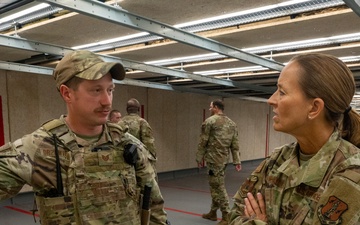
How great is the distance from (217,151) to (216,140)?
0.17m

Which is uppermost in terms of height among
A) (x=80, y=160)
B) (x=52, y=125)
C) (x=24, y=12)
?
(x=24, y=12)

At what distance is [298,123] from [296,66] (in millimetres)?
206

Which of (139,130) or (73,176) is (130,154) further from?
(139,130)

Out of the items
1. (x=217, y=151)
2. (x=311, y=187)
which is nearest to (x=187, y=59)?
(x=217, y=151)

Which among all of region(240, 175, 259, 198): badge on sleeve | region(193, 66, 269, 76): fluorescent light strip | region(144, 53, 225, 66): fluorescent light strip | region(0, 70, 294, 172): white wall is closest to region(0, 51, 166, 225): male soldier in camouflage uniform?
region(240, 175, 259, 198): badge on sleeve

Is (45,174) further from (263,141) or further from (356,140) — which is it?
(263,141)

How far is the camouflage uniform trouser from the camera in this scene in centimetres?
417

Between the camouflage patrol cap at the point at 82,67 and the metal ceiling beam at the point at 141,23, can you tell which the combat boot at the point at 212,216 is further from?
the camouflage patrol cap at the point at 82,67

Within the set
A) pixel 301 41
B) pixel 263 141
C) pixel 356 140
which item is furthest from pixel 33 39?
pixel 263 141

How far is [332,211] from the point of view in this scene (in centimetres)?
88

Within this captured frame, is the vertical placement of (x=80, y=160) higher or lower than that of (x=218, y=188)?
higher

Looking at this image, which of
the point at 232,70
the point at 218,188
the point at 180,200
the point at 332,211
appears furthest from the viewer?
the point at 180,200

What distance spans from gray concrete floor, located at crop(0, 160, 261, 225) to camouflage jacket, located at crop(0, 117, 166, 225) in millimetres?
2550

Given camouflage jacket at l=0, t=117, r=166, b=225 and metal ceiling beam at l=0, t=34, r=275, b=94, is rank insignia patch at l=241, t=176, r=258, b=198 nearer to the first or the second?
camouflage jacket at l=0, t=117, r=166, b=225
